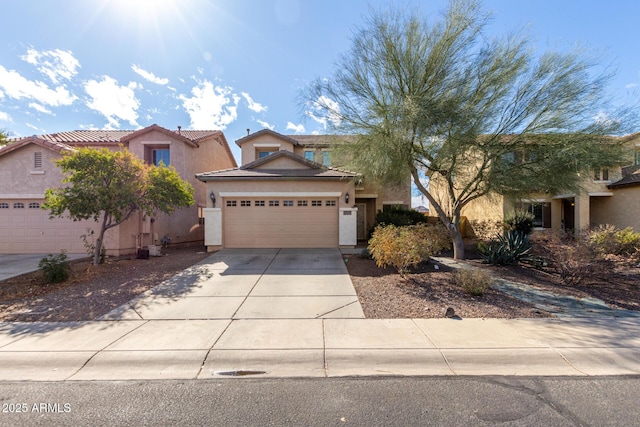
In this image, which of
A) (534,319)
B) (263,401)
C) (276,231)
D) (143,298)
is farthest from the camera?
(276,231)

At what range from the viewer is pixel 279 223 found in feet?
43.7

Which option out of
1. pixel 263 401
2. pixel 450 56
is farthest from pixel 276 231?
pixel 263 401

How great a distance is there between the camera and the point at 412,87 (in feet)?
28.7

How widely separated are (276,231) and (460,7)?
10489mm

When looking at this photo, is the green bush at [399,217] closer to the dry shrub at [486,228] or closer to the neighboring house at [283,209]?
the neighboring house at [283,209]

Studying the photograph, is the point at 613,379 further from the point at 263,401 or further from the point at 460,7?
the point at 460,7

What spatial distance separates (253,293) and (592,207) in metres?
22.3

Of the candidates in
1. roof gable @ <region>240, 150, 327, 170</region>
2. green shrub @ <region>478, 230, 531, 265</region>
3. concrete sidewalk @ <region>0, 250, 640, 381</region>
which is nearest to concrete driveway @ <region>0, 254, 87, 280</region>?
concrete sidewalk @ <region>0, 250, 640, 381</region>

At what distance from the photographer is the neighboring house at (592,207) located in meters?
15.5

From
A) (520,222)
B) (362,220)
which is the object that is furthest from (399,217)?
(520,222)

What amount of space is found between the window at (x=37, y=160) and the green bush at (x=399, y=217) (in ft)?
50.8

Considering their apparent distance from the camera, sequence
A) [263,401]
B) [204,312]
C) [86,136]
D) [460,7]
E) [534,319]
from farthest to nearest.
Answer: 1. [86,136]
2. [460,7]
3. [204,312]
4. [534,319]
5. [263,401]

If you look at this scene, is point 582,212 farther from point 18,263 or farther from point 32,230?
point 32,230

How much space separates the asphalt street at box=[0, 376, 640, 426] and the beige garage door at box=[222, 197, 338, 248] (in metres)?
9.87
